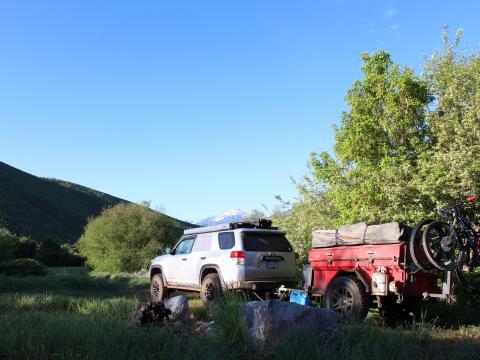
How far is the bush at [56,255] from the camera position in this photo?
43281 mm

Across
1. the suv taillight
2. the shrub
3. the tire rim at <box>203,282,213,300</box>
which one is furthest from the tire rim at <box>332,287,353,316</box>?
the shrub

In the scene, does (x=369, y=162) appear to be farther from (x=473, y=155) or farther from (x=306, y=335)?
(x=306, y=335)

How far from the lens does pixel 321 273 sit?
10.1 meters

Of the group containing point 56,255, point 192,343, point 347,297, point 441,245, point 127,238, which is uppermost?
point 127,238

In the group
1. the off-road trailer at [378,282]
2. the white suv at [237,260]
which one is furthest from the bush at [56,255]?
the off-road trailer at [378,282]

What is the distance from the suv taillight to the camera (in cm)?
1082

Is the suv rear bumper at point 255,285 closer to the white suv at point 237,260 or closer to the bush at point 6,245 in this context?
the white suv at point 237,260

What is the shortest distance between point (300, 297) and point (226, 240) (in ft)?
7.55

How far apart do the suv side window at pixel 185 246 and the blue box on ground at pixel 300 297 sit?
3448 millimetres

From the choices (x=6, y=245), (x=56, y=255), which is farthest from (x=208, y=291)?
(x=56, y=255)

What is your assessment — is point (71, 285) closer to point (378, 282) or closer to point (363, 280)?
point (363, 280)

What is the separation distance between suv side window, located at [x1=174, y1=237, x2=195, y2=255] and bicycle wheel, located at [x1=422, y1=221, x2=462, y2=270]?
6110mm

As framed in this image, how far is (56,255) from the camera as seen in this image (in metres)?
44.2

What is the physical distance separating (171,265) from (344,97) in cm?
811
